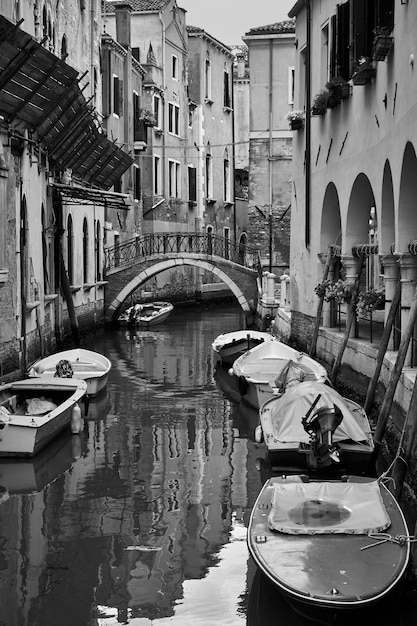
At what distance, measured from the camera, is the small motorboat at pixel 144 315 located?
24.9 metres

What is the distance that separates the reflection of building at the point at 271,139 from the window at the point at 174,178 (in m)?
4.70

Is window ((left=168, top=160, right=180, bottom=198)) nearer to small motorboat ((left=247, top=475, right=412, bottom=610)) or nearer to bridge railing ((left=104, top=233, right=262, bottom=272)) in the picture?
bridge railing ((left=104, top=233, right=262, bottom=272))

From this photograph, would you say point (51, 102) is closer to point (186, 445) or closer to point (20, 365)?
point (20, 365)

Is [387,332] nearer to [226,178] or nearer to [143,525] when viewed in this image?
[143,525]

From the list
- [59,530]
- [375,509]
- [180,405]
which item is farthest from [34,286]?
[375,509]

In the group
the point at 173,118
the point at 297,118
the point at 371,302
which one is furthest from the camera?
the point at 173,118

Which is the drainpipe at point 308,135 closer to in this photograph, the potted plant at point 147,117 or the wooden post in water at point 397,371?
the wooden post in water at point 397,371

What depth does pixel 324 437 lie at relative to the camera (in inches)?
344

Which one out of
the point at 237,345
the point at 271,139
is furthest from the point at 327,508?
the point at 271,139

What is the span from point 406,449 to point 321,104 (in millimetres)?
7702

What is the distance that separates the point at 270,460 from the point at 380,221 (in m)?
3.29

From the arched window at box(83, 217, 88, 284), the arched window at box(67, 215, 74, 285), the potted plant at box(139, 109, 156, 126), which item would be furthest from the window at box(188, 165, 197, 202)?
the arched window at box(67, 215, 74, 285)

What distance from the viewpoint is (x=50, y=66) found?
13039 mm

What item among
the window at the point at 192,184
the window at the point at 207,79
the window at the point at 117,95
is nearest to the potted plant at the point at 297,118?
the window at the point at 117,95
